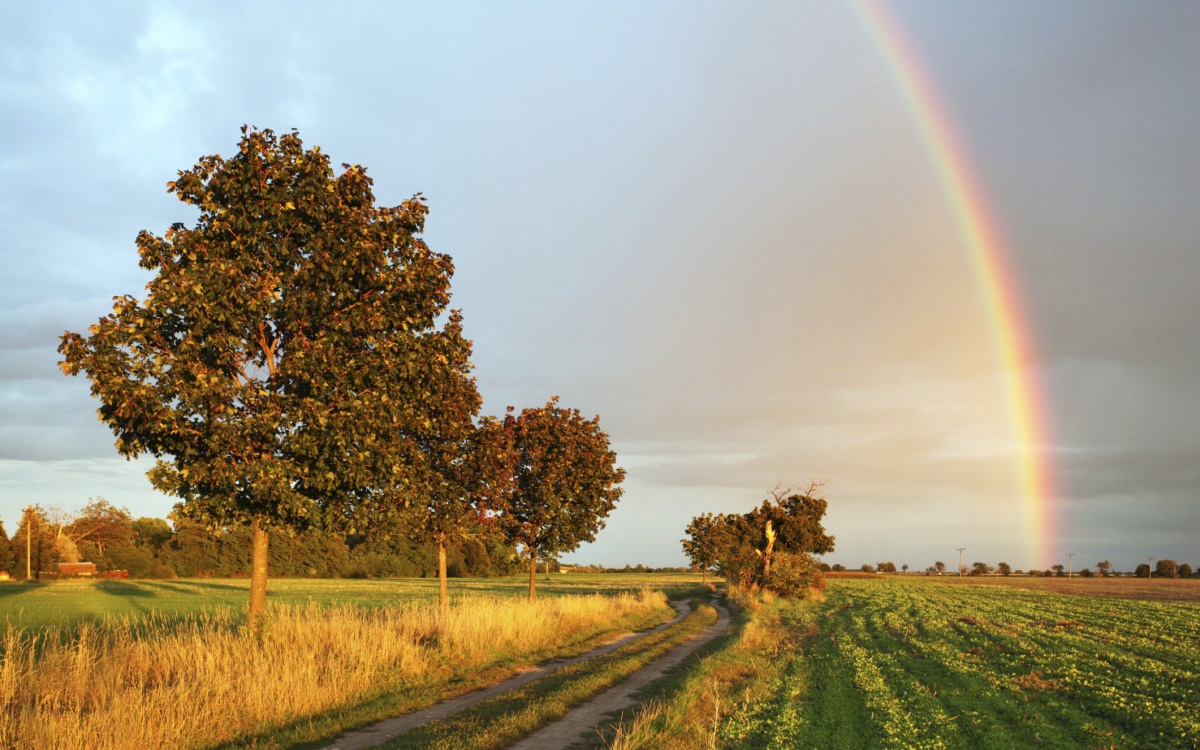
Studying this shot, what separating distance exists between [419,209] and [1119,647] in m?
28.3

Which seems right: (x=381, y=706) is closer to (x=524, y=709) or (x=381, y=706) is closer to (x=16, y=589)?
(x=524, y=709)

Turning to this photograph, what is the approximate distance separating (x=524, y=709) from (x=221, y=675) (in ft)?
16.7

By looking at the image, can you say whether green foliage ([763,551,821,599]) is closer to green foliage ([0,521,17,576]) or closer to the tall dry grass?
the tall dry grass

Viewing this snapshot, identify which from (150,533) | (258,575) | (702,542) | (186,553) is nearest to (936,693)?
(258,575)

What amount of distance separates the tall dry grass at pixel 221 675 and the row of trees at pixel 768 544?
42.7 metres

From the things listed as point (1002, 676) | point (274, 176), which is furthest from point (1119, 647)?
point (274, 176)

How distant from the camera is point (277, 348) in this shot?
15.5 meters

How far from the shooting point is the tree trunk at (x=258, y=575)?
1507 cm

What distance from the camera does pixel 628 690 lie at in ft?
51.0

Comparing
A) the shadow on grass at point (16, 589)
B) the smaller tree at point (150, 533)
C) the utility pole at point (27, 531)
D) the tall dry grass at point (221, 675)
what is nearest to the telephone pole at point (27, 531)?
the utility pole at point (27, 531)

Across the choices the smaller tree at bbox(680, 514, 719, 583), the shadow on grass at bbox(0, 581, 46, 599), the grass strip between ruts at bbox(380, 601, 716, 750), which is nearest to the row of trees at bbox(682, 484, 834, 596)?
the smaller tree at bbox(680, 514, 719, 583)

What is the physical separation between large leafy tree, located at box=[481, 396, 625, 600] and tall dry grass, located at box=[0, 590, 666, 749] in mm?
11344

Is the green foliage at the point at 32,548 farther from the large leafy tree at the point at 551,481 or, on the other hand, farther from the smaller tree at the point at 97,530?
the large leafy tree at the point at 551,481

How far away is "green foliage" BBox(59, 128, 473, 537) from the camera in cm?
Answer: 1301
